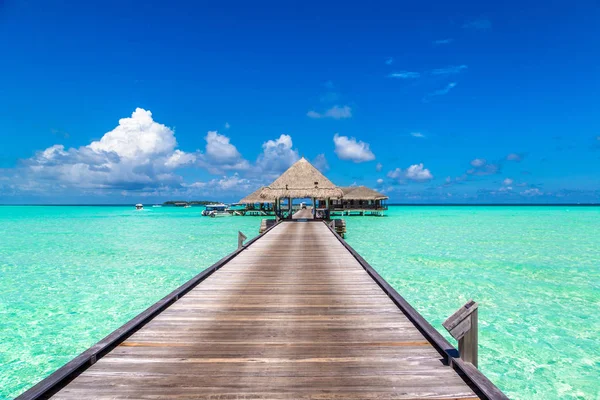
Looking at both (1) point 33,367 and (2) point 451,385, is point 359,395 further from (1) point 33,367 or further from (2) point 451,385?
(1) point 33,367

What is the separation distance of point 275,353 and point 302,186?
1798 cm

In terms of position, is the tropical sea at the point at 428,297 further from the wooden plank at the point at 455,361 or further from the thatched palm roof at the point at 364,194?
the thatched palm roof at the point at 364,194

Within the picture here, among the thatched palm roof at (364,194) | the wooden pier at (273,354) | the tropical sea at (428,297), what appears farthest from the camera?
the thatched palm roof at (364,194)

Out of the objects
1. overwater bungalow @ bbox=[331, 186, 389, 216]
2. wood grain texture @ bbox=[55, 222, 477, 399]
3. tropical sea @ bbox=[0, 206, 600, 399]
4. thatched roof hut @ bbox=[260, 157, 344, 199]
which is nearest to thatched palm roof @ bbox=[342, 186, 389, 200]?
overwater bungalow @ bbox=[331, 186, 389, 216]

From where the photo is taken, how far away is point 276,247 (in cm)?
1132

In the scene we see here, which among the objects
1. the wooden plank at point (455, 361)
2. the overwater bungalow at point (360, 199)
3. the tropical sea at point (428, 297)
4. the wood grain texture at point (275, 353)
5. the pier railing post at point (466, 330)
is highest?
the overwater bungalow at point (360, 199)

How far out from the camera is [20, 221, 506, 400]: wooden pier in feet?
9.16

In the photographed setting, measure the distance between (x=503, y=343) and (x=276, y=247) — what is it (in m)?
7.13

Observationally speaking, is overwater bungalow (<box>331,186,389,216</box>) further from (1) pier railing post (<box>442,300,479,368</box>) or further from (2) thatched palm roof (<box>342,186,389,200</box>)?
(1) pier railing post (<box>442,300,479,368</box>)

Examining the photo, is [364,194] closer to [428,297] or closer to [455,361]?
[428,297]

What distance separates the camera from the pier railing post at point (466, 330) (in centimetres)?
306

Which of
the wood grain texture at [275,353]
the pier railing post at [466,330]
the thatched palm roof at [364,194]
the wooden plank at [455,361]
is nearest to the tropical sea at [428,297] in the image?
the wooden plank at [455,361]

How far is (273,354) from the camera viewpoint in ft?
11.3

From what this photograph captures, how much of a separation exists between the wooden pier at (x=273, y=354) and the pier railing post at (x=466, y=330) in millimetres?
134
